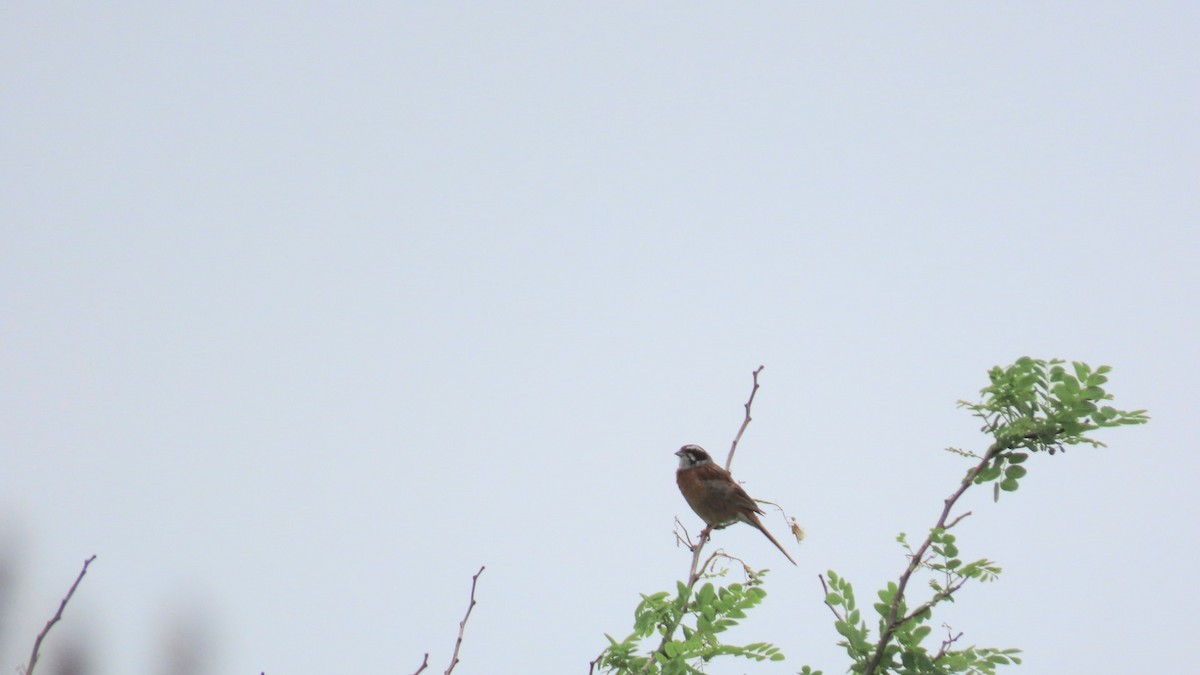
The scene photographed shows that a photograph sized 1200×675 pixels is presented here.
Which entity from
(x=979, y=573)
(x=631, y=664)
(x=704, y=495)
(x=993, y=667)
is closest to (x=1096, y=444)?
(x=979, y=573)

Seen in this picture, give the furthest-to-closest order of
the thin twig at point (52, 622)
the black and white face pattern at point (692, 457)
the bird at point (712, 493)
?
the black and white face pattern at point (692, 457) < the bird at point (712, 493) < the thin twig at point (52, 622)

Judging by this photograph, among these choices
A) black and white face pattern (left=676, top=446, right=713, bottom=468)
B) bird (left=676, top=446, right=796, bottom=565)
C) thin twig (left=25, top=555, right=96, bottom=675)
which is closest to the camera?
thin twig (left=25, top=555, right=96, bottom=675)

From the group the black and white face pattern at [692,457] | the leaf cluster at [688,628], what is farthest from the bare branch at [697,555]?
the black and white face pattern at [692,457]

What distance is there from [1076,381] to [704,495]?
4533 mm

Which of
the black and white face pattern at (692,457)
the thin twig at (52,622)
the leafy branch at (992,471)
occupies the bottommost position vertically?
the thin twig at (52,622)

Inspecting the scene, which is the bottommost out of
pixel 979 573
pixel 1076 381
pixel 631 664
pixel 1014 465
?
pixel 631 664

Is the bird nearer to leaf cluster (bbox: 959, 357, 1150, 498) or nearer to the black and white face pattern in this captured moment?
the black and white face pattern

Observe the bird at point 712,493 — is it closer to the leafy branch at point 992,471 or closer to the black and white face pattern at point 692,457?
the black and white face pattern at point 692,457

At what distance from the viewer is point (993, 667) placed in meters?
4.04

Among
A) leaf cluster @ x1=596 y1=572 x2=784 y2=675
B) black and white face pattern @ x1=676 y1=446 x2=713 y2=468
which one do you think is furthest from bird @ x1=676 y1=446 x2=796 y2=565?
leaf cluster @ x1=596 y1=572 x2=784 y2=675

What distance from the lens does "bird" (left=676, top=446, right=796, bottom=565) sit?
7988mm

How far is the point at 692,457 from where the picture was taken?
900 cm

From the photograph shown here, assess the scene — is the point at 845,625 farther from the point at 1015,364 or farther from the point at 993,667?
the point at 1015,364

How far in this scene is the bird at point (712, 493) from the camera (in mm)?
7988
